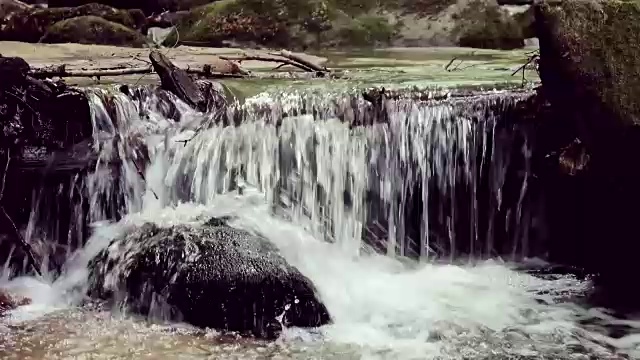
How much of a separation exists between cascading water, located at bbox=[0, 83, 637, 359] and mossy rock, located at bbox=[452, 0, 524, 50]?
19.3 feet

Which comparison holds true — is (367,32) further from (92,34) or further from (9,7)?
(9,7)

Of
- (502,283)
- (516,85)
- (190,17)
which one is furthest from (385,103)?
(190,17)

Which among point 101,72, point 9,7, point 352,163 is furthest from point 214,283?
point 9,7

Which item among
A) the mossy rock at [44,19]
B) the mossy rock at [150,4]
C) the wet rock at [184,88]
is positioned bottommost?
the wet rock at [184,88]

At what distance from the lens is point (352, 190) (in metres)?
5.74

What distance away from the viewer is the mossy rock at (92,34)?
11711mm

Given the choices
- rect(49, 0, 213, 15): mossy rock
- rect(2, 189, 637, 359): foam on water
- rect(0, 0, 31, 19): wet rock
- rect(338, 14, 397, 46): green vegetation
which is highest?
rect(49, 0, 213, 15): mossy rock

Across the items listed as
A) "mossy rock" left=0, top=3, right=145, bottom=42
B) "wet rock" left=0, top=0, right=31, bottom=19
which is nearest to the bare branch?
"mossy rock" left=0, top=3, right=145, bottom=42

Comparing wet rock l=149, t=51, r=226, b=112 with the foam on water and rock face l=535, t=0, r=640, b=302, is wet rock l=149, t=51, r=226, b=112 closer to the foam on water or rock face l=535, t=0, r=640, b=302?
the foam on water

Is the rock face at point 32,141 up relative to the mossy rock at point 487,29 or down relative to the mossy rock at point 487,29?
down

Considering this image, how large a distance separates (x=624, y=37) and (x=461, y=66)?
12.0 feet

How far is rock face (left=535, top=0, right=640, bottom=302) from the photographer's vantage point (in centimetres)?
467

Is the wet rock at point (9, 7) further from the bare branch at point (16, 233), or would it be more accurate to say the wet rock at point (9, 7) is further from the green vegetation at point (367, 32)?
the bare branch at point (16, 233)

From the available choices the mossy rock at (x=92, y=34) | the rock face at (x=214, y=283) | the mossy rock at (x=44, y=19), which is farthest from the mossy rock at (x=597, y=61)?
the mossy rock at (x=44, y=19)
